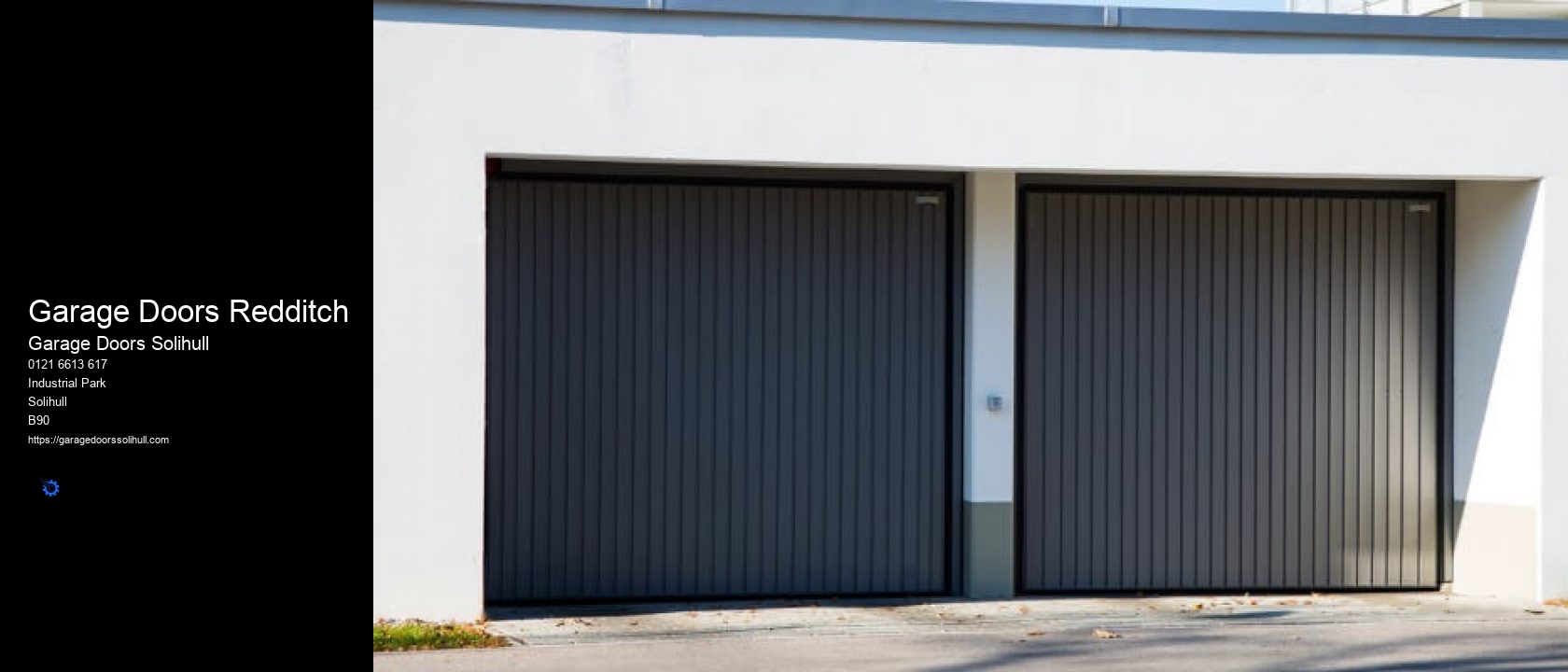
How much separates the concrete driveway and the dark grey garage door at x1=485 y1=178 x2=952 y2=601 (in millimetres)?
390

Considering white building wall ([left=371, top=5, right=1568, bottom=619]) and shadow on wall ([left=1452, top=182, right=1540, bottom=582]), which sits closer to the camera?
white building wall ([left=371, top=5, right=1568, bottom=619])

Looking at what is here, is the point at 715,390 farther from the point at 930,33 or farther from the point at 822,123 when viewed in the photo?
the point at 930,33

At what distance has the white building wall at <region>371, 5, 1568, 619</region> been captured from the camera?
12.1m

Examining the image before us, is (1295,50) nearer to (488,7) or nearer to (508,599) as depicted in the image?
(488,7)

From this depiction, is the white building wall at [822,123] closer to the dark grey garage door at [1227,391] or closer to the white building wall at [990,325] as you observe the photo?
the white building wall at [990,325]

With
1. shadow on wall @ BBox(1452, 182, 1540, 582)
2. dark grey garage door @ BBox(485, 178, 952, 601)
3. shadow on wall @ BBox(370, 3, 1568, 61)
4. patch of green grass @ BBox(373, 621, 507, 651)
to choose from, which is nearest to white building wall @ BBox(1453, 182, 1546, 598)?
shadow on wall @ BBox(1452, 182, 1540, 582)

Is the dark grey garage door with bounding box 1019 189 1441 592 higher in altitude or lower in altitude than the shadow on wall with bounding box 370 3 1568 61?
lower

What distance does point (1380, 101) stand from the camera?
43.7ft

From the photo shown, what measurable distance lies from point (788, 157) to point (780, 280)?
1.24m

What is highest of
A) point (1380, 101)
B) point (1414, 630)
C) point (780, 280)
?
point (1380, 101)

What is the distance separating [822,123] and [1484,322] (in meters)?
4.91

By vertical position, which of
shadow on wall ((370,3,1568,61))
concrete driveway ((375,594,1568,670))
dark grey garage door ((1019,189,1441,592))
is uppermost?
shadow on wall ((370,3,1568,61))

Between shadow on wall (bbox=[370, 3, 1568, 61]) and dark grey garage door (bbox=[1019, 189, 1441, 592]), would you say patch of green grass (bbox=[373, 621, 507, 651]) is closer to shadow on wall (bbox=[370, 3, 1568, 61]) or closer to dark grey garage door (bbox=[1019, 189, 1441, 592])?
shadow on wall (bbox=[370, 3, 1568, 61])
